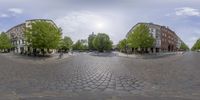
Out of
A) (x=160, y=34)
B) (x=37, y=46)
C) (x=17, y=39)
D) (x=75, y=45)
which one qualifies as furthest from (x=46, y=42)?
(x=75, y=45)

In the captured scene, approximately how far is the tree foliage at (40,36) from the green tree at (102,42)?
209 feet

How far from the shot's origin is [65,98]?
725 cm

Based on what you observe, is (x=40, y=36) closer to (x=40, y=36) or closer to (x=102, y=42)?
(x=40, y=36)

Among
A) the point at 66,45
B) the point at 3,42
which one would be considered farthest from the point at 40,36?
the point at 66,45

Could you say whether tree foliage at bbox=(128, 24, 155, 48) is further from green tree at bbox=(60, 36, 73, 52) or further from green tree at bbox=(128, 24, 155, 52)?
green tree at bbox=(60, 36, 73, 52)

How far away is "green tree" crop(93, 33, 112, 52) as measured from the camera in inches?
4587

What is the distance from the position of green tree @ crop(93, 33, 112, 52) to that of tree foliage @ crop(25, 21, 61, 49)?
63647 millimetres

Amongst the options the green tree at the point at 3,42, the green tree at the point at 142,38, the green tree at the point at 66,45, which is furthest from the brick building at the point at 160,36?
the green tree at the point at 3,42

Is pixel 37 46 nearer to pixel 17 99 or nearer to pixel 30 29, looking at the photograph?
pixel 30 29

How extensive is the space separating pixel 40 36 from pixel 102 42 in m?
67.7

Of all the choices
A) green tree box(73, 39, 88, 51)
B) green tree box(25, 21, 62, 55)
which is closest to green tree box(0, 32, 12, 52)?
green tree box(25, 21, 62, 55)

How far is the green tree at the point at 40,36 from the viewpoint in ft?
166

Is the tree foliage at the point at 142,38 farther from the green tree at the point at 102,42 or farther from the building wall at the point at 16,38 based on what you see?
the building wall at the point at 16,38

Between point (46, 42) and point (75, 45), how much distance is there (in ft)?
→ 310
